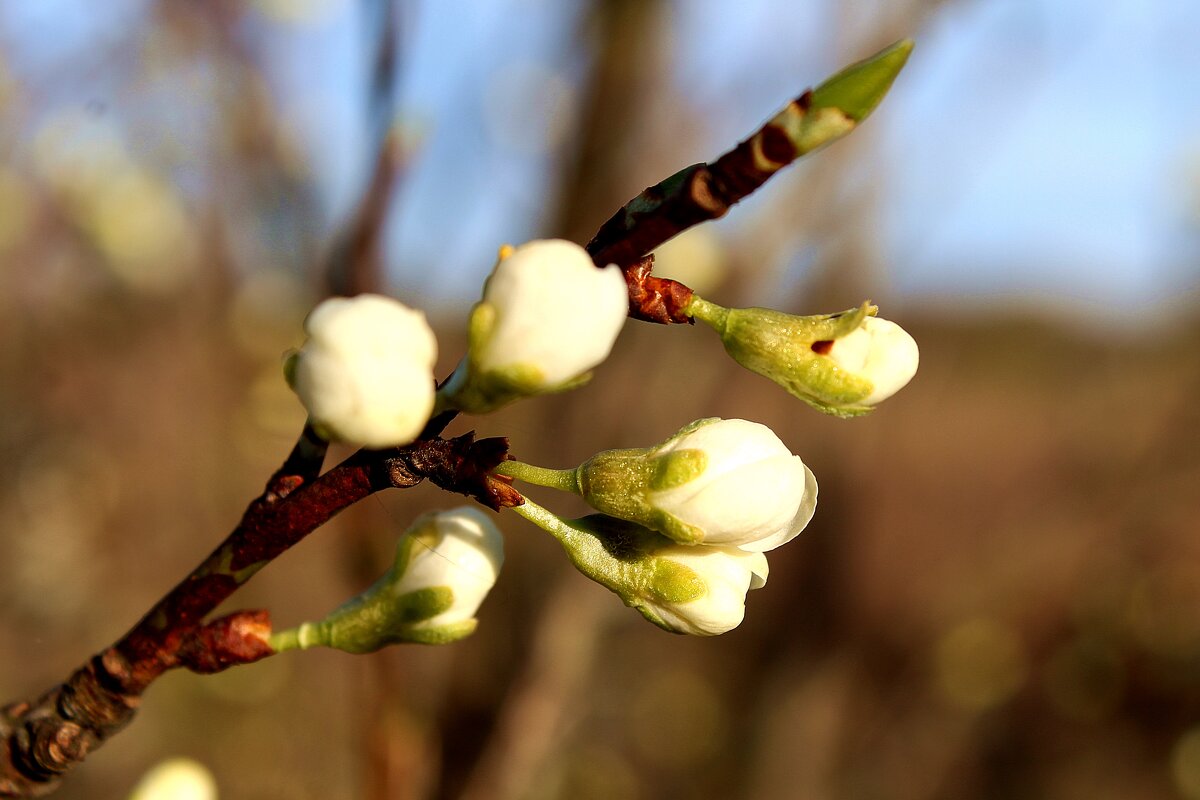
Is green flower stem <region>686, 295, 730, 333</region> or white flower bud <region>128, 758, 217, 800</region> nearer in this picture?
green flower stem <region>686, 295, 730, 333</region>

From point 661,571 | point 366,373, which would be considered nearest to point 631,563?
point 661,571

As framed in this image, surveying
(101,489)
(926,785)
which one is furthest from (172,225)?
(926,785)

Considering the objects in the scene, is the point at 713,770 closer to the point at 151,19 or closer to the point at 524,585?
the point at 524,585

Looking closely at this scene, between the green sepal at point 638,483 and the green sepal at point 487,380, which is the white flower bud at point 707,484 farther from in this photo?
the green sepal at point 487,380

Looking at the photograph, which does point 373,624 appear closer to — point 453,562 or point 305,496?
point 453,562

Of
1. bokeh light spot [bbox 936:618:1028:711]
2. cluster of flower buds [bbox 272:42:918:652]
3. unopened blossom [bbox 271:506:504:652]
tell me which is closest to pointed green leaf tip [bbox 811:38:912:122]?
cluster of flower buds [bbox 272:42:918:652]

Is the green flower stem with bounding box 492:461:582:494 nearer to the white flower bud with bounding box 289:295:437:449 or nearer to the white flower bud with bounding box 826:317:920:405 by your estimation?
the white flower bud with bounding box 289:295:437:449
